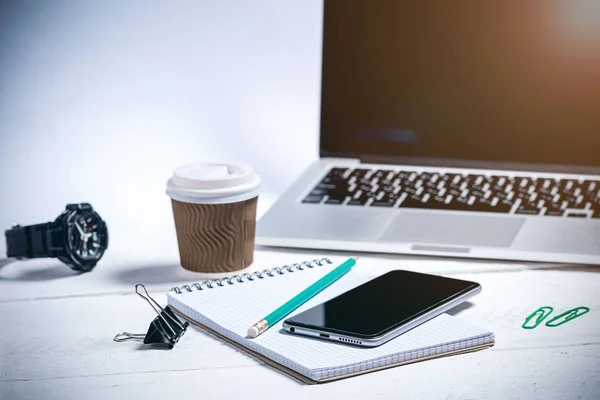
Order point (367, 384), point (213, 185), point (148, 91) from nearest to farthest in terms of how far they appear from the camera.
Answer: point (367, 384) → point (213, 185) → point (148, 91)

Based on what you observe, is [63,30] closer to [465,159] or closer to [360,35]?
[360,35]

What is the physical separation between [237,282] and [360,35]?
1.52 ft

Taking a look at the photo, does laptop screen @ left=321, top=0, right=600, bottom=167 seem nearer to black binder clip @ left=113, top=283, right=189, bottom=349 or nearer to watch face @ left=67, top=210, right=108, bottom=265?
watch face @ left=67, top=210, right=108, bottom=265

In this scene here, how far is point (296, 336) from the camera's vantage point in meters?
0.77

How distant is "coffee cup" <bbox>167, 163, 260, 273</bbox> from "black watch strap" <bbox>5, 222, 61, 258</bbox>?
0.13 meters

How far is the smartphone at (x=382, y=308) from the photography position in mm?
750

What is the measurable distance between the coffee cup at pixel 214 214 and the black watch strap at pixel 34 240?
13 cm

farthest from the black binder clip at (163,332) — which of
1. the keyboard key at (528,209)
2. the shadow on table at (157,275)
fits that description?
the keyboard key at (528,209)

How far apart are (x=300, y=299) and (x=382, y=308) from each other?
8cm

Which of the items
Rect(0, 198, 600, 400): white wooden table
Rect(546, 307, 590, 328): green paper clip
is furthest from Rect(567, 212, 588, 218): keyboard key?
Rect(546, 307, 590, 328): green paper clip

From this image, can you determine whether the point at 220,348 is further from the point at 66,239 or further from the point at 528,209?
the point at 528,209

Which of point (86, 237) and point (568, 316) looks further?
point (86, 237)

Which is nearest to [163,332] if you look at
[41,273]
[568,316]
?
[41,273]

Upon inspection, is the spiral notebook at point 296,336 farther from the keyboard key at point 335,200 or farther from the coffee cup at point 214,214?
the keyboard key at point 335,200
